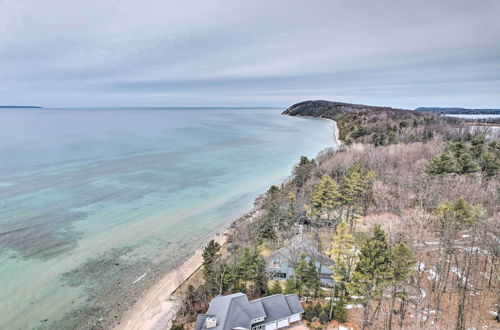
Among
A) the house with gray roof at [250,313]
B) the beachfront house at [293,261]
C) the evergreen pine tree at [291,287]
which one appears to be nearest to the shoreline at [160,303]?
the house with gray roof at [250,313]

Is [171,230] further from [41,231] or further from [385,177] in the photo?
[385,177]

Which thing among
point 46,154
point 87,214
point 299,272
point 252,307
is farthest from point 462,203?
point 46,154

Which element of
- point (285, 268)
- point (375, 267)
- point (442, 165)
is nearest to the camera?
point (375, 267)

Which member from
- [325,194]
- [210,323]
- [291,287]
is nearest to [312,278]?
[291,287]

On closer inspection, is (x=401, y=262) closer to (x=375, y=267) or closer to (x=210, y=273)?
(x=375, y=267)

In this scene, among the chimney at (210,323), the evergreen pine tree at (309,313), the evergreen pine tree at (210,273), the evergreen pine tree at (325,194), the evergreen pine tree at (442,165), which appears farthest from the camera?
the evergreen pine tree at (442,165)

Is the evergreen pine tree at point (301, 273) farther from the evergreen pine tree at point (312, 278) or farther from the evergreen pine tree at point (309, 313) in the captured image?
the evergreen pine tree at point (309, 313)
